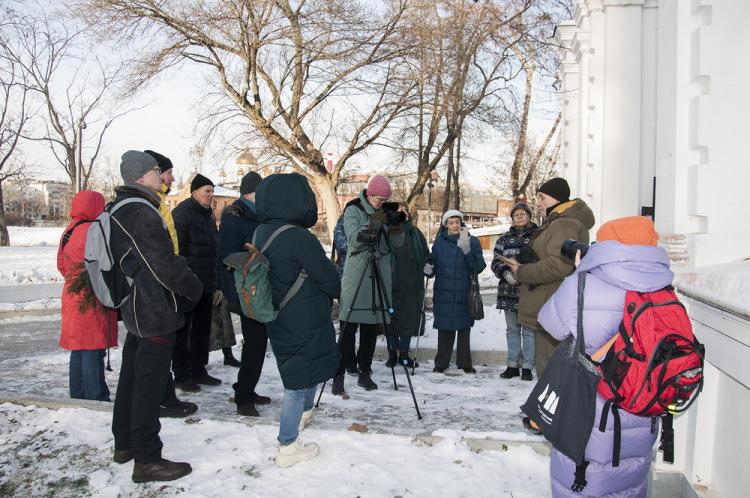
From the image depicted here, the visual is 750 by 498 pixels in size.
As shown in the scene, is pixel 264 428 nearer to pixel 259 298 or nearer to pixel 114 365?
pixel 259 298

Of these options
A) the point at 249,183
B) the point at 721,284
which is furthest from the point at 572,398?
the point at 249,183

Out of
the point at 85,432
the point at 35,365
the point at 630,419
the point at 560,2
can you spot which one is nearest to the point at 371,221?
the point at 85,432

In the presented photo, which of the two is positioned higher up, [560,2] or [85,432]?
[560,2]

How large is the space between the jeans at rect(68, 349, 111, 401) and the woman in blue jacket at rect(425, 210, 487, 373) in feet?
11.3

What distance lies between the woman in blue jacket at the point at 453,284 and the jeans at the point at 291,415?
3229 mm

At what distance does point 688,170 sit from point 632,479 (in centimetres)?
206

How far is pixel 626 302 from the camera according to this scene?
2504 millimetres

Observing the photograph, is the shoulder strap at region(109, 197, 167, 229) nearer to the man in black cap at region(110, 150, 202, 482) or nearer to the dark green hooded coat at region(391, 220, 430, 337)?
the man in black cap at region(110, 150, 202, 482)

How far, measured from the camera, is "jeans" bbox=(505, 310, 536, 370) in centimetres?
652

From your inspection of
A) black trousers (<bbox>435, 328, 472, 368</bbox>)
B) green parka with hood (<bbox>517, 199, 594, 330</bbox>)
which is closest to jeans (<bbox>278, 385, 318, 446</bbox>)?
green parka with hood (<bbox>517, 199, 594, 330</bbox>)

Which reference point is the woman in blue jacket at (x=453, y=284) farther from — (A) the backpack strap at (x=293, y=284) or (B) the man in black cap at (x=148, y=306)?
(B) the man in black cap at (x=148, y=306)

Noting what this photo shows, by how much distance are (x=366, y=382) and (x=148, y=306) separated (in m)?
2.80

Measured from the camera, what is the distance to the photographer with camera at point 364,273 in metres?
5.58

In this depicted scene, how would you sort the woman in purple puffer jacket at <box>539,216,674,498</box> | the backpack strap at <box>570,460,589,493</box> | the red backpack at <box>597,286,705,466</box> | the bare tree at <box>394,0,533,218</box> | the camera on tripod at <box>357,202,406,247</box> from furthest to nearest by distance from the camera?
1. the bare tree at <box>394,0,533,218</box>
2. the camera on tripod at <box>357,202,406,247</box>
3. the backpack strap at <box>570,460,589,493</box>
4. the woman in purple puffer jacket at <box>539,216,674,498</box>
5. the red backpack at <box>597,286,705,466</box>
